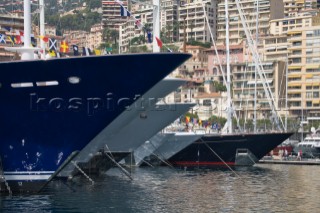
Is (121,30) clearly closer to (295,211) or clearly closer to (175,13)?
(175,13)

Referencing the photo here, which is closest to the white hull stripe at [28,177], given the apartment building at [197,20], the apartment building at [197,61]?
the apartment building at [197,61]

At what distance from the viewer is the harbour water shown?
26.4m

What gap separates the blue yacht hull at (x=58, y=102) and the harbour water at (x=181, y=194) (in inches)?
59.2

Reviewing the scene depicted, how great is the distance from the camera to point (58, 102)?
1086 inches

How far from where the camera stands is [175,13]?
154m

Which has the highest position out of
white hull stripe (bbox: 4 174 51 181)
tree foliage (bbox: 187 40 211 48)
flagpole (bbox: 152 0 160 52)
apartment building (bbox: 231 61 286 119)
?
tree foliage (bbox: 187 40 211 48)

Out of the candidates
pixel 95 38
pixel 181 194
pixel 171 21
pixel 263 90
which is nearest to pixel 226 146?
pixel 181 194

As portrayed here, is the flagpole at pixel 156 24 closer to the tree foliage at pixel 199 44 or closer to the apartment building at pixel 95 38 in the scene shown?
the tree foliage at pixel 199 44

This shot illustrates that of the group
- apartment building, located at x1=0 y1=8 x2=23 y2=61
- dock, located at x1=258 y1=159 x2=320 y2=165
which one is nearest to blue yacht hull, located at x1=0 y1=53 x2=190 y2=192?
apartment building, located at x1=0 y1=8 x2=23 y2=61

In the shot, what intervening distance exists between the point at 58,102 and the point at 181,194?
24.1 ft

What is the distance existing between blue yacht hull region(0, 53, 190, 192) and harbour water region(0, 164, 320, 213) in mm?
1505

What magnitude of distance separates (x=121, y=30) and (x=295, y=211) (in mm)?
109718

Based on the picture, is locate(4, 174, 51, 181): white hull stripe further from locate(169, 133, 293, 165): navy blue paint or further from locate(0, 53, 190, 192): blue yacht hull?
locate(169, 133, 293, 165): navy blue paint

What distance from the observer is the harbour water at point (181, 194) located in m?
26.4
